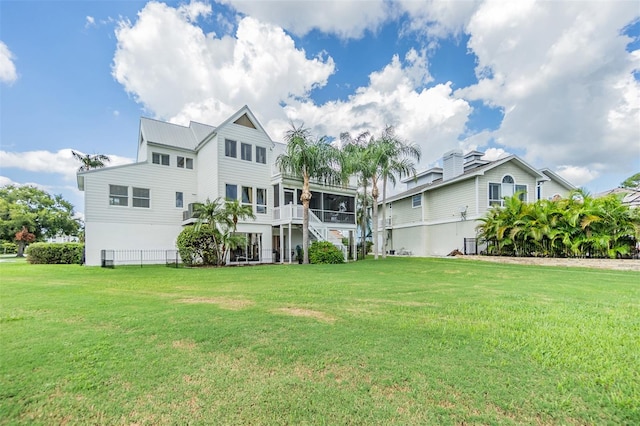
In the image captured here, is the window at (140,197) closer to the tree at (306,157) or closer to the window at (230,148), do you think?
the window at (230,148)

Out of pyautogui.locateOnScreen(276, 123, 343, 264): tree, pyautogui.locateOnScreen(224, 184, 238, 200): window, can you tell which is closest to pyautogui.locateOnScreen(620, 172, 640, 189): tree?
pyautogui.locateOnScreen(276, 123, 343, 264): tree

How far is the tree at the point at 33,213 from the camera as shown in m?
31.9

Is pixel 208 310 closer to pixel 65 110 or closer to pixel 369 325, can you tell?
pixel 369 325

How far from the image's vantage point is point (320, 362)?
10.9 feet

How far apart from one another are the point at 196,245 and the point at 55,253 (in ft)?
37.0

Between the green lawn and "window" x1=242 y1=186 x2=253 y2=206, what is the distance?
13.6m

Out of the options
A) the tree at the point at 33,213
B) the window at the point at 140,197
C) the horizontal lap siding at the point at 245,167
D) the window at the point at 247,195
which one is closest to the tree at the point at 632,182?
the horizontal lap siding at the point at 245,167

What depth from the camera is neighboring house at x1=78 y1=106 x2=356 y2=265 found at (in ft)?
57.6

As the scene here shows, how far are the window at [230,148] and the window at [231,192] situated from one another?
1.98 meters

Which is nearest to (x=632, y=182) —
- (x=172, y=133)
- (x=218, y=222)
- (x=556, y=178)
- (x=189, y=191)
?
(x=556, y=178)

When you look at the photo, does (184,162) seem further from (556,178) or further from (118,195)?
(556,178)

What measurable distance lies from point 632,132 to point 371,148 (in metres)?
17.7

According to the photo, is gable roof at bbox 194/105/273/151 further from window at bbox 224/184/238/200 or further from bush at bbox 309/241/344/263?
bush at bbox 309/241/344/263

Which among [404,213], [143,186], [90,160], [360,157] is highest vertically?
[90,160]
